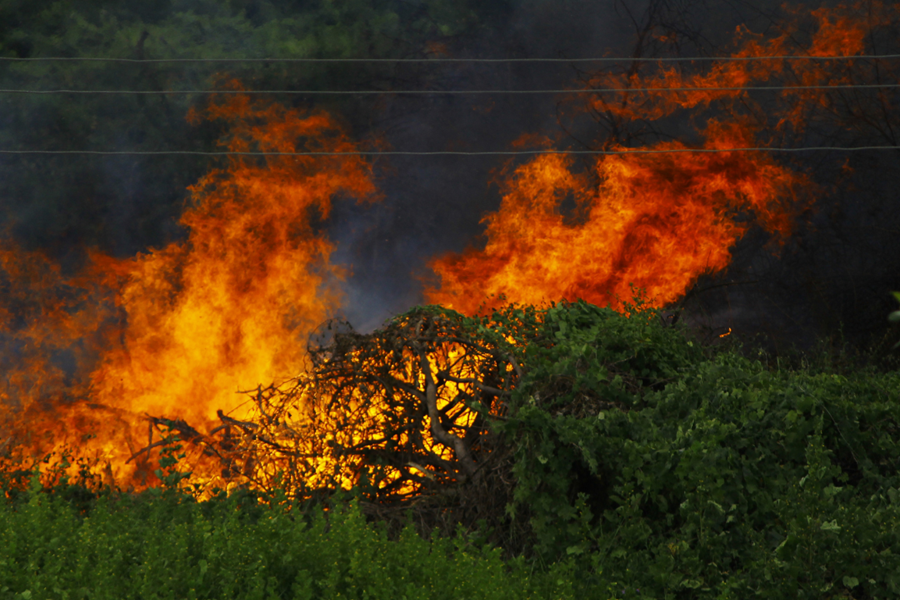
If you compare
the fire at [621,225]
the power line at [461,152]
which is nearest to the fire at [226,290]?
the power line at [461,152]

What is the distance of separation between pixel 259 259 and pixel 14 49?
606 centimetres

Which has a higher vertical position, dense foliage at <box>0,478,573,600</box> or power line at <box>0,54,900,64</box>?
power line at <box>0,54,900,64</box>

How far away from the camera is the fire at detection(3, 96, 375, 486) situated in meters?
13.8

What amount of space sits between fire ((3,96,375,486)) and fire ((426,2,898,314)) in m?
2.49

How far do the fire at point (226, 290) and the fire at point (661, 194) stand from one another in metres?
2.49

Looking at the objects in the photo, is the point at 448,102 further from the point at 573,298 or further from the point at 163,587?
the point at 163,587

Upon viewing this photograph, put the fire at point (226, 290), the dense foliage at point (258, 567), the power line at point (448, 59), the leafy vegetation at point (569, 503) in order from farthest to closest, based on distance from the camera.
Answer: the power line at point (448, 59), the fire at point (226, 290), the leafy vegetation at point (569, 503), the dense foliage at point (258, 567)

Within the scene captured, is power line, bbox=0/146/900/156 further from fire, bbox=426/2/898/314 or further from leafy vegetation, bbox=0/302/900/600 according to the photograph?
leafy vegetation, bbox=0/302/900/600

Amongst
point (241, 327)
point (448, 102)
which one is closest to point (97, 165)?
point (241, 327)

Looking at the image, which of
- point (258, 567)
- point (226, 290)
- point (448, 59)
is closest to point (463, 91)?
point (448, 59)

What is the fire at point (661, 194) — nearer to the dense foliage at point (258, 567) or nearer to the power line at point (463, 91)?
the power line at point (463, 91)

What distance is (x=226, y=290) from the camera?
14.1m

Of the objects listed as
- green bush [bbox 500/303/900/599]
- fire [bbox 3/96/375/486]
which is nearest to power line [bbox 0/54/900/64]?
fire [bbox 3/96/375/486]

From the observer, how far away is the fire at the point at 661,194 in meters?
14.0
